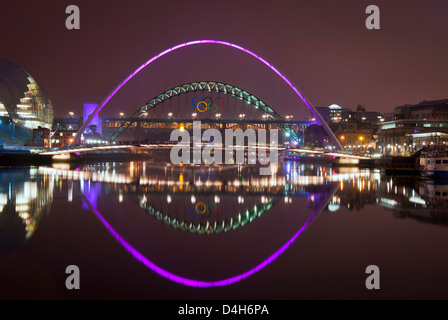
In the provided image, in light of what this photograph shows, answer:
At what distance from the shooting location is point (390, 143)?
9006 centimetres

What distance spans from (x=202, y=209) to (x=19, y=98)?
69.4 metres

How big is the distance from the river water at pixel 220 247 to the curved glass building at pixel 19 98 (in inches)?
2381

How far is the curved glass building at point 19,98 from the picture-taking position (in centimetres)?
7912

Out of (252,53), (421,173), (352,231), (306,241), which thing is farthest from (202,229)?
(252,53)

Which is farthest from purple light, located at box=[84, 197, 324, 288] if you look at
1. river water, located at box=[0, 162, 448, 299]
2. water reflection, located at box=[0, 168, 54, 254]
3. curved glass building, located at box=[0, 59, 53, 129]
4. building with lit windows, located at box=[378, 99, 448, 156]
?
curved glass building, located at box=[0, 59, 53, 129]

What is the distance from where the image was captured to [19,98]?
81062 millimetres

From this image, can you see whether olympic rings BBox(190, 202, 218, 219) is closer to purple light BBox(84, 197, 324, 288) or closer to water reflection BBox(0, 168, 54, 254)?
purple light BBox(84, 197, 324, 288)

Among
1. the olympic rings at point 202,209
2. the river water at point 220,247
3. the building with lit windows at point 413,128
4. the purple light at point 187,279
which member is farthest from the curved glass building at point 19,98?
the purple light at point 187,279

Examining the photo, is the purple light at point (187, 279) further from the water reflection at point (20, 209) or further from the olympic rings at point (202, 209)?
the olympic rings at point (202, 209)

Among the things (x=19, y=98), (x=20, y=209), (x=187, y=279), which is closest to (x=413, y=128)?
(x=19, y=98)

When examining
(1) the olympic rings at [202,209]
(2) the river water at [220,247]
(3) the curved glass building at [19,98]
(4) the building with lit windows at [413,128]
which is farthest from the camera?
→ (4) the building with lit windows at [413,128]

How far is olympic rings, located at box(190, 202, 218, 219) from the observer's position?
19984mm
